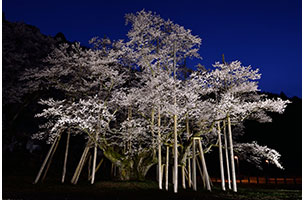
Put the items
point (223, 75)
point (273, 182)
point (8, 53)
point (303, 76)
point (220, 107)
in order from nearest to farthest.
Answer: point (303, 76), point (220, 107), point (223, 75), point (8, 53), point (273, 182)

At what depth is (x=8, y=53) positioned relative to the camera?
16219 mm

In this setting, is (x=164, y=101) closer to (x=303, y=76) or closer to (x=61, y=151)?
(x=303, y=76)

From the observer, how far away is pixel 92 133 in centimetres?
1345

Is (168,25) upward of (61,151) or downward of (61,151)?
upward

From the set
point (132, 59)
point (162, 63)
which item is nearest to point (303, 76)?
point (162, 63)

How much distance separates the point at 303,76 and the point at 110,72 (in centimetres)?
1012

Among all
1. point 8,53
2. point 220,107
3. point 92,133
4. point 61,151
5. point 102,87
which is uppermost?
point 8,53

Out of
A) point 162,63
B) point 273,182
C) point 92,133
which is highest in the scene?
point 162,63

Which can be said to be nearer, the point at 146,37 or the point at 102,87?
the point at 146,37

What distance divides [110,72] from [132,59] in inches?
59.6

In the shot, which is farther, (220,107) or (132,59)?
(132,59)

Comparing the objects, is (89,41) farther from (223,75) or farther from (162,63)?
(223,75)

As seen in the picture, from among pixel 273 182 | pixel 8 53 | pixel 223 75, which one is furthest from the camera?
pixel 273 182

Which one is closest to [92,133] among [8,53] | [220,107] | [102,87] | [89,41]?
[102,87]
